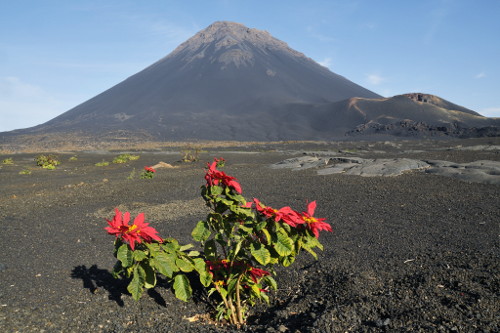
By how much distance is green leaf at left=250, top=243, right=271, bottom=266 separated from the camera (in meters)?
2.74

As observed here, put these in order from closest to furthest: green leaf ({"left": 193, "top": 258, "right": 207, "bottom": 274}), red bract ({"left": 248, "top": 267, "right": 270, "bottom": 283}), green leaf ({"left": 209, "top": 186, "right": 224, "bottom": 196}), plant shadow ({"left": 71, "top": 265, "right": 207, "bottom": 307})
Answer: green leaf ({"left": 209, "top": 186, "right": 224, "bottom": 196}), green leaf ({"left": 193, "top": 258, "right": 207, "bottom": 274}), red bract ({"left": 248, "top": 267, "right": 270, "bottom": 283}), plant shadow ({"left": 71, "top": 265, "right": 207, "bottom": 307})

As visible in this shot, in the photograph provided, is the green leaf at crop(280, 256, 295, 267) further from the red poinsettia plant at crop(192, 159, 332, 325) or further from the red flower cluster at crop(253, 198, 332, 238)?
the red flower cluster at crop(253, 198, 332, 238)

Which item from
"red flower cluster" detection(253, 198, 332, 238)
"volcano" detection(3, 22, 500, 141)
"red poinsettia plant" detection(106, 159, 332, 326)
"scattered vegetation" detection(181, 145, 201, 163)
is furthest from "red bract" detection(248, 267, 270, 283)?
"volcano" detection(3, 22, 500, 141)

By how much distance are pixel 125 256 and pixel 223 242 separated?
75 centimetres

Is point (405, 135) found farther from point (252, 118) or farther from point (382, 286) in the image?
point (382, 286)

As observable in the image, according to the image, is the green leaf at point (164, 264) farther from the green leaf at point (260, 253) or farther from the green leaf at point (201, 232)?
the green leaf at point (260, 253)

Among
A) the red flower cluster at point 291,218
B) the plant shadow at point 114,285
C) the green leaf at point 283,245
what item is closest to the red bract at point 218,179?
the red flower cluster at point 291,218

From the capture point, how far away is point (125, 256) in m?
2.69

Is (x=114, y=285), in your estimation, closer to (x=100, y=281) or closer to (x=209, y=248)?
(x=100, y=281)

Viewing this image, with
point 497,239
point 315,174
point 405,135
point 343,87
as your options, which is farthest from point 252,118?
point 497,239

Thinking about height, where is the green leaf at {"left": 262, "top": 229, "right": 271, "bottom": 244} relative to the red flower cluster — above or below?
below

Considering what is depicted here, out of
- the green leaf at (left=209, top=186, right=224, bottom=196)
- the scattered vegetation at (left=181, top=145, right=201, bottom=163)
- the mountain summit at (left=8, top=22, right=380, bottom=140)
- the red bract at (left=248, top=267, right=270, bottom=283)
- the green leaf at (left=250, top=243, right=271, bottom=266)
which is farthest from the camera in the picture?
the mountain summit at (left=8, top=22, right=380, bottom=140)

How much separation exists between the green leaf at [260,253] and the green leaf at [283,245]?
0.10 meters

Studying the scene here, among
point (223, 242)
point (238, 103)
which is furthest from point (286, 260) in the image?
point (238, 103)
